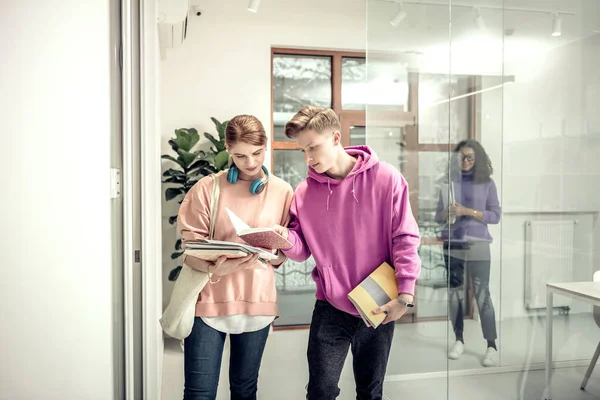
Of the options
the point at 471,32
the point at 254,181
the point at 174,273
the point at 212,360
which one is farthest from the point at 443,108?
the point at 174,273

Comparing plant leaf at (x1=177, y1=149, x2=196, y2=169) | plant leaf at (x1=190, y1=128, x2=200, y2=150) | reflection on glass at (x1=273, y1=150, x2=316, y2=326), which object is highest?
plant leaf at (x1=190, y1=128, x2=200, y2=150)

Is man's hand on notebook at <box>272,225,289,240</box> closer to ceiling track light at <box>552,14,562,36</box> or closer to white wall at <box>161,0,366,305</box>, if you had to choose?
ceiling track light at <box>552,14,562,36</box>

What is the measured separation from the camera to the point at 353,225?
1.65 meters

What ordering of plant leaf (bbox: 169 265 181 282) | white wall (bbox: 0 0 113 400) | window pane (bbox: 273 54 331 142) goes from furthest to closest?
window pane (bbox: 273 54 331 142) < plant leaf (bbox: 169 265 181 282) < white wall (bbox: 0 0 113 400)

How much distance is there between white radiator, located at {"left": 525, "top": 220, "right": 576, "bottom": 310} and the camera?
169 cm

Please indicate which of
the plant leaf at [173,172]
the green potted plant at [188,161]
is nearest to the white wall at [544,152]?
the green potted plant at [188,161]

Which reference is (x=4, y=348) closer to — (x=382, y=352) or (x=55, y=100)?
(x=55, y=100)

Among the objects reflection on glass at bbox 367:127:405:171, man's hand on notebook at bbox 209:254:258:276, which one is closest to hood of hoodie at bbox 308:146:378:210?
man's hand on notebook at bbox 209:254:258:276

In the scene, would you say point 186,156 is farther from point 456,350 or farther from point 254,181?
point 456,350

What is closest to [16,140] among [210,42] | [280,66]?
[210,42]

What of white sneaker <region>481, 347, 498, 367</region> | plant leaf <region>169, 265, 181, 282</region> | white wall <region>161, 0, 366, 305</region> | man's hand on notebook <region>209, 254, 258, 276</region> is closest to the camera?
man's hand on notebook <region>209, 254, 258, 276</region>

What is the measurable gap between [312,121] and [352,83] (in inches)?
123

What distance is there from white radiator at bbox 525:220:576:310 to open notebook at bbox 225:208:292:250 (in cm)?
91

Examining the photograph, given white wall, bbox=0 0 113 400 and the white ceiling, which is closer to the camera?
white wall, bbox=0 0 113 400
